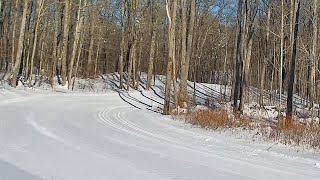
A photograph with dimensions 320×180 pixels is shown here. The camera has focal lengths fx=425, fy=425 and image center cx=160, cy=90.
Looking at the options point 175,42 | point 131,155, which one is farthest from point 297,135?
point 175,42

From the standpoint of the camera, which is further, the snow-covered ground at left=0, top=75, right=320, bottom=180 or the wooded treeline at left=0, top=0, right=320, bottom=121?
the wooded treeline at left=0, top=0, right=320, bottom=121

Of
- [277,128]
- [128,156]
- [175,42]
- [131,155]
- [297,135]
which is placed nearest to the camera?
[128,156]

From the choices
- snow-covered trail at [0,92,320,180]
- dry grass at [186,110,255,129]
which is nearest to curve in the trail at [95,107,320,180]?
snow-covered trail at [0,92,320,180]

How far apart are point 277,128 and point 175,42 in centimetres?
2119

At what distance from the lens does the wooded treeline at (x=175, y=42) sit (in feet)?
81.7

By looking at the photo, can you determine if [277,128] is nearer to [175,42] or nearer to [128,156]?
[128,156]

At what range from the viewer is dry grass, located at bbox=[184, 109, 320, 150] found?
1218cm

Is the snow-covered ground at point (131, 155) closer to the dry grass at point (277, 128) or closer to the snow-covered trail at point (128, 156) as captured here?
the snow-covered trail at point (128, 156)

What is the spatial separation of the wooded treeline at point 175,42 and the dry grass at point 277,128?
4766 millimetres

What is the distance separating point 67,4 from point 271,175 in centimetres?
3003

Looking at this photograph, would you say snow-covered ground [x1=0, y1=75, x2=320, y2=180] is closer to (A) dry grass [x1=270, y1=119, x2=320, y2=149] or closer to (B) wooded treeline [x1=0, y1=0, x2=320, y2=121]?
(A) dry grass [x1=270, y1=119, x2=320, y2=149]

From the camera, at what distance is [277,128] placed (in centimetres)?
1452

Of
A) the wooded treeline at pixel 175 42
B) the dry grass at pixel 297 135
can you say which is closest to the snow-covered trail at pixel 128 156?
the dry grass at pixel 297 135

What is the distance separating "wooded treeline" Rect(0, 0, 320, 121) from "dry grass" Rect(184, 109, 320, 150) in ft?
15.6
